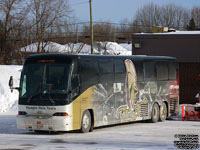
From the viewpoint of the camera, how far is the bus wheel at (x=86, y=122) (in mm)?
18922

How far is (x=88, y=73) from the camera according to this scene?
19.4 m

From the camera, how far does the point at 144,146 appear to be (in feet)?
47.1

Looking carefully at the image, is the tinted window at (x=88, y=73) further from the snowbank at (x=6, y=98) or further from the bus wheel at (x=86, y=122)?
the snowbank at (x=6, y=98)

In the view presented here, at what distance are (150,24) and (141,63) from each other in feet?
252

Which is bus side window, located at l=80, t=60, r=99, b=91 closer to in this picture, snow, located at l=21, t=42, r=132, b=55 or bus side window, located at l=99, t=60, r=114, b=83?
bus side window, located at l=99, t=60, r=114, b=83

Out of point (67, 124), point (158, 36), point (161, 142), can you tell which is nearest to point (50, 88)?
point (67, 124)

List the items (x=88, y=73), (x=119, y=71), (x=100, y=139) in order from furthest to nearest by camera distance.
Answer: (x=119, y=71)
(x=88, y=73)
(x=100, y=139)

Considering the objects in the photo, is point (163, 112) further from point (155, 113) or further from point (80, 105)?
point (80, 105)

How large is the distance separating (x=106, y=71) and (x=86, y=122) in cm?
245

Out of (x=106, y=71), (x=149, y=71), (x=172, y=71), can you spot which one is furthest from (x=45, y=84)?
(x=172, y=71)

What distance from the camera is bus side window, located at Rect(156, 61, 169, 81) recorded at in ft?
80.8

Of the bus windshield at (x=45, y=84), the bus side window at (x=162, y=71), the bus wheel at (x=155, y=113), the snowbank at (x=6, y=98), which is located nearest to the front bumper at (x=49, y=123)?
the bus windshield at (x=45, y=84)

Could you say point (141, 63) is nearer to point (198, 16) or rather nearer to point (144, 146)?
point (144, 146)

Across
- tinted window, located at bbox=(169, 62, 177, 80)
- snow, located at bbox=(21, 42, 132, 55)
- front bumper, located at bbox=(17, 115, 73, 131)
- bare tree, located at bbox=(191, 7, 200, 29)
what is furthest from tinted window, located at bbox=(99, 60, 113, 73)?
bare tree, located at bbox=(191, 7, 200, 29)
